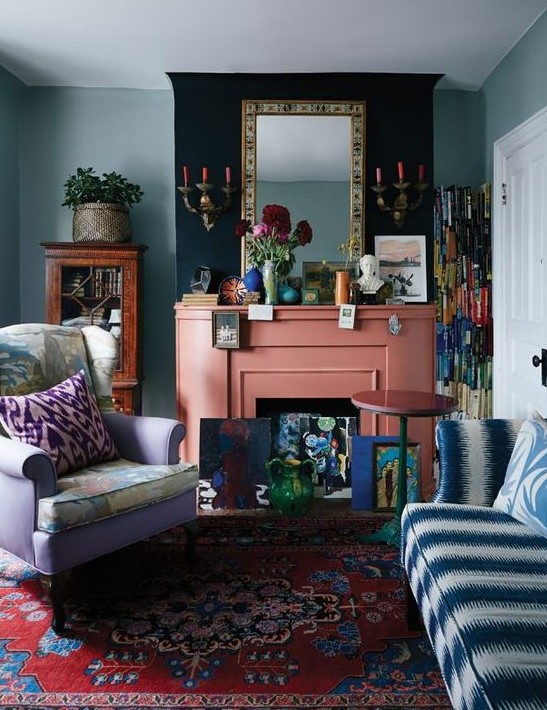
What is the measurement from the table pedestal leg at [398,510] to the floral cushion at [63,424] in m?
1.24

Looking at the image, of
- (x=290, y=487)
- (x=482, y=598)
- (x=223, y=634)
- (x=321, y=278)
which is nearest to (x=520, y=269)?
(x=321, y=278)

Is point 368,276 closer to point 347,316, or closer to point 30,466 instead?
point 347,316

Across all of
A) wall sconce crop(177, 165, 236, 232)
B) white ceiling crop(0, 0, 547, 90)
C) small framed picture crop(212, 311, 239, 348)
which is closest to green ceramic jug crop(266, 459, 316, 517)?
small framed picture crop(212, 311, 239, 348)

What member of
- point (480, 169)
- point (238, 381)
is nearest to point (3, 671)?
point (238, 381)

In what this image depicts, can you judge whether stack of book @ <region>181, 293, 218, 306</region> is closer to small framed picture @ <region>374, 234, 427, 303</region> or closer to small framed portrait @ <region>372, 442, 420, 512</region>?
small framed picture @ <region>374, 234, 427, 303</region>

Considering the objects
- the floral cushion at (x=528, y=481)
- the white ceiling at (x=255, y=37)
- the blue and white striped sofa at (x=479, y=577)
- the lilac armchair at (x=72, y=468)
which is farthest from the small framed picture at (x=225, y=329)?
the floral cushion at (x=528, y=481)

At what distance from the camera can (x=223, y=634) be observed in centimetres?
204

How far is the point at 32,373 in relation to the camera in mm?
2707

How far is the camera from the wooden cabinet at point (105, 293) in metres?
3.57

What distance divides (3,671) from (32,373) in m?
1.25

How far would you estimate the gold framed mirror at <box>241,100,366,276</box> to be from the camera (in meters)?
3.55

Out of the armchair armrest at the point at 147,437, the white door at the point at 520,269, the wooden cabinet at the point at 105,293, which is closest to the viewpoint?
the armchair armrest at the point at 147,437

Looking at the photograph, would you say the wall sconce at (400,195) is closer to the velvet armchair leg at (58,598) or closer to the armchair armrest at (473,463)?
the armchair armrest at (473,463)

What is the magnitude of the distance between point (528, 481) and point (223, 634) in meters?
1.10
